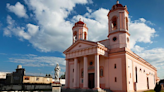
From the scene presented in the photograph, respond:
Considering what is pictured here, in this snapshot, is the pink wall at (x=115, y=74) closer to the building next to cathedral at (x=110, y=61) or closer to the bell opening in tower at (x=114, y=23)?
the building next to cathedral at (x=110, y=61)

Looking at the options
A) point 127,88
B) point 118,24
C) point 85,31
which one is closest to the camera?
point 127,88

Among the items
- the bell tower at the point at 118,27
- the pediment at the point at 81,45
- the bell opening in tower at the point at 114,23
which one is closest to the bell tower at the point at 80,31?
the pediment at the point at 81,45

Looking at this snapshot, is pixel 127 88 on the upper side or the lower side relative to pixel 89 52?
lower

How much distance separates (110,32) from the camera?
2753 centimetres

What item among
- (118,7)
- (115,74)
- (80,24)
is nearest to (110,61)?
(115,74)

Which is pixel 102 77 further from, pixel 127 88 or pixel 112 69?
pixel 127 88

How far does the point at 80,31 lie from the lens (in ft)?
117

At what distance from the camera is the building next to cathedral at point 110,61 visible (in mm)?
23688

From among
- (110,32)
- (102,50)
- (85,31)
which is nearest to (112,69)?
(102,50)

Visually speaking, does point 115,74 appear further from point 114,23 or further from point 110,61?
point 114,23

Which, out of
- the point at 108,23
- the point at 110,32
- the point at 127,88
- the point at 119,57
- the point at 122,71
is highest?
the point at 108,23

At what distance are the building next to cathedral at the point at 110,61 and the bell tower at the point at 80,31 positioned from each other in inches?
271

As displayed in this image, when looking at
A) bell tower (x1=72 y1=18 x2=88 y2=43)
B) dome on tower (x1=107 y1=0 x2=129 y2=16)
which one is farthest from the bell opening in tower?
bell tower (x1=72 y1=18 x2=88 y2=43)

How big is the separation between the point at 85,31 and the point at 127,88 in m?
18.4
